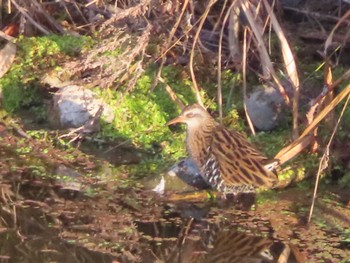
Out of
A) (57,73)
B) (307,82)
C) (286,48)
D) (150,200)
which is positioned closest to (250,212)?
(150,200)

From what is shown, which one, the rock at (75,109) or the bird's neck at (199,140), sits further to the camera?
the rock at (75,109)

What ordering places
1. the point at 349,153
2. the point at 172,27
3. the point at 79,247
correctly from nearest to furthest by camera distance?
the point at 79,247, the point at 349,153, the point at 172,27

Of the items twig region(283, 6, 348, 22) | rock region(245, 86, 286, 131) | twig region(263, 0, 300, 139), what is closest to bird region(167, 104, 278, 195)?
twig region(263, 0, 300, 139)

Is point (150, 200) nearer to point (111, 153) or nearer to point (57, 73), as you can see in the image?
point (111, 153)

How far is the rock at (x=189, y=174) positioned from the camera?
7154mm

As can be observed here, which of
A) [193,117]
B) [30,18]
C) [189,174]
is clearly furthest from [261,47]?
[30,18]

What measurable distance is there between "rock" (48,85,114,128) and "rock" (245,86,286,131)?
115 centimetres

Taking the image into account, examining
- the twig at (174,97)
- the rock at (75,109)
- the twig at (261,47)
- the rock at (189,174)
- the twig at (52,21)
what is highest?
the twig at (261,47)

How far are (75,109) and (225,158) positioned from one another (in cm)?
158

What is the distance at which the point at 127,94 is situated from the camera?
8.16 m

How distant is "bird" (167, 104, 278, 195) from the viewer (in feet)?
22.4

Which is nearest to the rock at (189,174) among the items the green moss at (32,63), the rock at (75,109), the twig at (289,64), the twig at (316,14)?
the twig at (289,64)

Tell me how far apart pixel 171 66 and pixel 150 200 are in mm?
1955

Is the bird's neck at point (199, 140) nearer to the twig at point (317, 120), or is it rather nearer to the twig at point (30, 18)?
the twig at point (317, 120)
